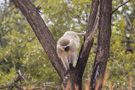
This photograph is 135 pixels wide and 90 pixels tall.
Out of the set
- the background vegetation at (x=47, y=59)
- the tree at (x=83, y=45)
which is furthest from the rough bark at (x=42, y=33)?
the background vegetation at (x=47, y=59)

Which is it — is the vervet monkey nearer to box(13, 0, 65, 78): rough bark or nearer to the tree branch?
box(13, 0, 65, 78): rough bark

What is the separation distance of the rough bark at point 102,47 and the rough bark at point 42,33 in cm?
66

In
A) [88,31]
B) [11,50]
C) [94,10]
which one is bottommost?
[11,50]

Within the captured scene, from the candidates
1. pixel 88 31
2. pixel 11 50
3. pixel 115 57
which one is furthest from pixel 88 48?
pixel 11 50

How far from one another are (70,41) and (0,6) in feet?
39.9

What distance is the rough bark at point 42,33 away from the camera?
14.5 feet

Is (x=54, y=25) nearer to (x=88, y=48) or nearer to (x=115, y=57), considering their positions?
(x=115, y=57)

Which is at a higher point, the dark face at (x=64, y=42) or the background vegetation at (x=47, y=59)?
the dark face at (x=64, y=42)

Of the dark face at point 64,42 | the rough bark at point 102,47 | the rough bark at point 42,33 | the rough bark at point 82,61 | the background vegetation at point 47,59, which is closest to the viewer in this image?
the rough bark at point 102,47

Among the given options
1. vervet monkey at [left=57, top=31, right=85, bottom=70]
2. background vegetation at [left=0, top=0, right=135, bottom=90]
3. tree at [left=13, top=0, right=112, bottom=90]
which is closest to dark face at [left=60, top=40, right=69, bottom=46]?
vervet monkey at [left=57, top=31, right=85, bottom=70]

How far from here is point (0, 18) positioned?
14.3 meters

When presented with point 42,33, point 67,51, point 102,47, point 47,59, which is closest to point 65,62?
point 67,51

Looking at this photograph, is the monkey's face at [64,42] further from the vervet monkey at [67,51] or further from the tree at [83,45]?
the tree at [83,45]

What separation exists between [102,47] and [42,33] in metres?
1.26
